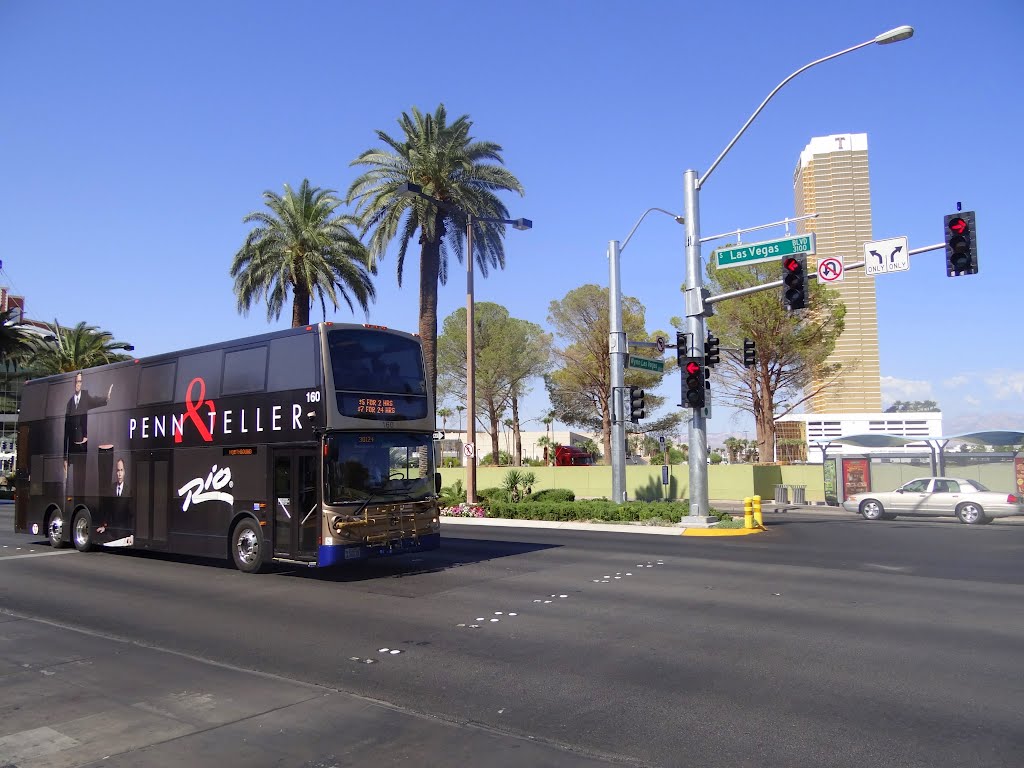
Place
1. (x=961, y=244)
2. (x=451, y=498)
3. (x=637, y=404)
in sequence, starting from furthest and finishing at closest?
(x=451, y=498)
(x=637, y=404)
(x=961, y=244)

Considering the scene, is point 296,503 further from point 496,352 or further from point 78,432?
point 496,352

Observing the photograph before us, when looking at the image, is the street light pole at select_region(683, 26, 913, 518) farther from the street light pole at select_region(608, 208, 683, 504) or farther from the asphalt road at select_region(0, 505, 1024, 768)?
the asphalt road at select_region(0, 505, 1024, 768)

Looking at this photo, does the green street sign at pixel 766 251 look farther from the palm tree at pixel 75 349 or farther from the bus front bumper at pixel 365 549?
the palm tree at pixel 75 349

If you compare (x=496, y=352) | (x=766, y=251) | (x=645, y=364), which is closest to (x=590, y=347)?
(x=496, y=352)

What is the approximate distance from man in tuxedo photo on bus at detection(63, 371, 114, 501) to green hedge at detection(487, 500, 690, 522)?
46.3 ft

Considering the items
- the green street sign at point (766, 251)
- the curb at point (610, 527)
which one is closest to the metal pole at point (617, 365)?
the curb at point (610, 527)

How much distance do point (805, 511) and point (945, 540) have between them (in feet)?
42.0

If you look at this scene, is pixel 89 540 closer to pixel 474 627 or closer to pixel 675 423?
pixel 474 627

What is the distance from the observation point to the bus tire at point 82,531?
18.1 m

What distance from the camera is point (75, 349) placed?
46500mm

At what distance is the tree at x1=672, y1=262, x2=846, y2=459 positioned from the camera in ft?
137

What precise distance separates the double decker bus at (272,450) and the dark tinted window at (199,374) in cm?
3

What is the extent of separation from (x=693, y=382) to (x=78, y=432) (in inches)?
621

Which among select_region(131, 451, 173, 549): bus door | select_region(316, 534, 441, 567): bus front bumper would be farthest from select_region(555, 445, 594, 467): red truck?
select_region(316, 534, 441, 567): bus front bumper
